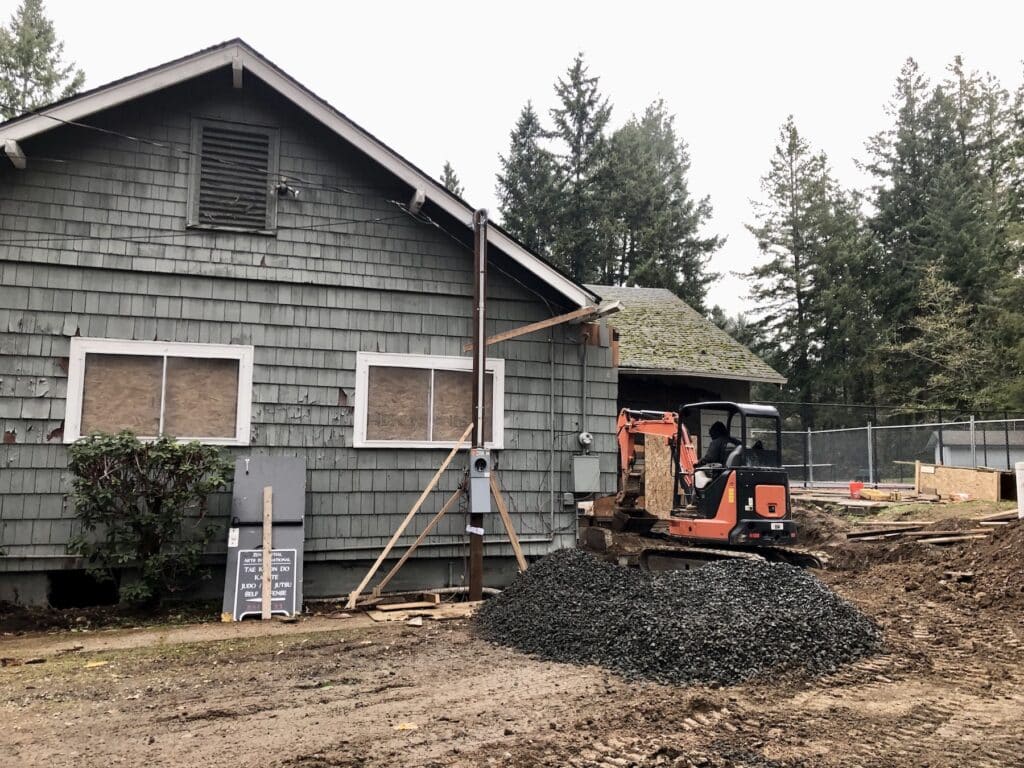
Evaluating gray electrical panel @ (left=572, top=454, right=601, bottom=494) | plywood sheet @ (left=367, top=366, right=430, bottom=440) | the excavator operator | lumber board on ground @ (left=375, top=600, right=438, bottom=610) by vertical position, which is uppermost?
plywood sheet @ (left=367, top=366, right=430, bottom=440)

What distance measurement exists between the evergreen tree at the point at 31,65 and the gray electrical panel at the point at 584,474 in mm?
27135

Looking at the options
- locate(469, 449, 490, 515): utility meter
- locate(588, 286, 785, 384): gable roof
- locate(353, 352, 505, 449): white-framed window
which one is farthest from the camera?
locate(588, 286, 785, 384): gable roof

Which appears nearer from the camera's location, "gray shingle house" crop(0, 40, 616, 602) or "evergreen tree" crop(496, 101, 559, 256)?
"gray shingle house" crop(0, 40, 616, 602)

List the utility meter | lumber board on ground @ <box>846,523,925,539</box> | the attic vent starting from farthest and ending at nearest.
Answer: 1. lumber board on ground @ <box>846,523,925,539</box>
2. the attic vent
3. the utility meter

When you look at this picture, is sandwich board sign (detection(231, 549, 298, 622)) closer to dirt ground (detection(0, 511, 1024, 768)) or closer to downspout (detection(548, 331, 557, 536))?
dirt ground (detection(0, 511, 1024, 768))

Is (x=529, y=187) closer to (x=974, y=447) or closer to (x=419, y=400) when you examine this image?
(x=974, y=447)

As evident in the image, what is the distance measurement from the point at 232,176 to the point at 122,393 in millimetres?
2666

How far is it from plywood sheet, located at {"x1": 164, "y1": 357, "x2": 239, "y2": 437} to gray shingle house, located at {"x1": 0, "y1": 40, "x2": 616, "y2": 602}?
0.9 inches

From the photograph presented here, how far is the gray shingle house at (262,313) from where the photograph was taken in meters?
7.34

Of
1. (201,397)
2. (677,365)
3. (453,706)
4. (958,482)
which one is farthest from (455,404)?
(958,482)

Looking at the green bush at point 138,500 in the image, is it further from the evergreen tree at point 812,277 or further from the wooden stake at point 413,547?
the evergreen tree at point 812,277

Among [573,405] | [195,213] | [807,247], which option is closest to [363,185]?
[195,213]

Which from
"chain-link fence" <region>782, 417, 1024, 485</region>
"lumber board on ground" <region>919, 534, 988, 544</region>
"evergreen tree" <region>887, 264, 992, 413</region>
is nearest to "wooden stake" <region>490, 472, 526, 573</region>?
"lumber board on ground" <region>919, 534, 988, 544</region>

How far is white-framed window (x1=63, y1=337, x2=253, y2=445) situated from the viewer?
24.4 ft
